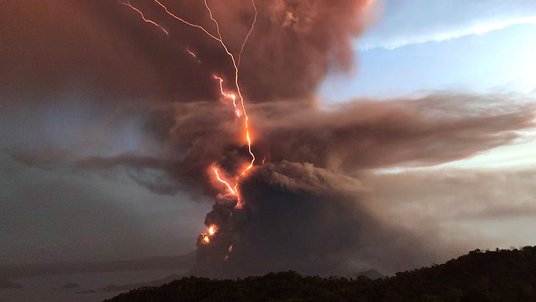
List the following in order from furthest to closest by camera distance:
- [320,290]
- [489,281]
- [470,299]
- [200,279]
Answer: [200,279] → [320,290] → [489,281] → [470,299]

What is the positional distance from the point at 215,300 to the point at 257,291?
4886 mm

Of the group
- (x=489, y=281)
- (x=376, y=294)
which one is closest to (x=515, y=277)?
(x=489, y=281)

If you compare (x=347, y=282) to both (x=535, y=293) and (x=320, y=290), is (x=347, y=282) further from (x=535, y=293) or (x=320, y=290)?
(x=535, y=293)

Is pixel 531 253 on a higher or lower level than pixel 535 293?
higher

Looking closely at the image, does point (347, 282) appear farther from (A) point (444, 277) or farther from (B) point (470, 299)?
(B) point (470, 299)

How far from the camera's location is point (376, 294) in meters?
51.5

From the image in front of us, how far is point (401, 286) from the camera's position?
171 feet

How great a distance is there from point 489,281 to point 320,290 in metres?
16.3

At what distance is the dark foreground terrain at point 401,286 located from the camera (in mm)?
48438

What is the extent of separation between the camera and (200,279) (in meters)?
62.8

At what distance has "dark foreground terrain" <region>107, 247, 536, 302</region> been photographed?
1907 inches

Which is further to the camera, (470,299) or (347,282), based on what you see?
(347,282)

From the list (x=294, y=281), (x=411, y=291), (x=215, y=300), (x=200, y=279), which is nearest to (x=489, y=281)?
(x=411, y=291)

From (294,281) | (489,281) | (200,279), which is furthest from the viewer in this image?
(200,279)
